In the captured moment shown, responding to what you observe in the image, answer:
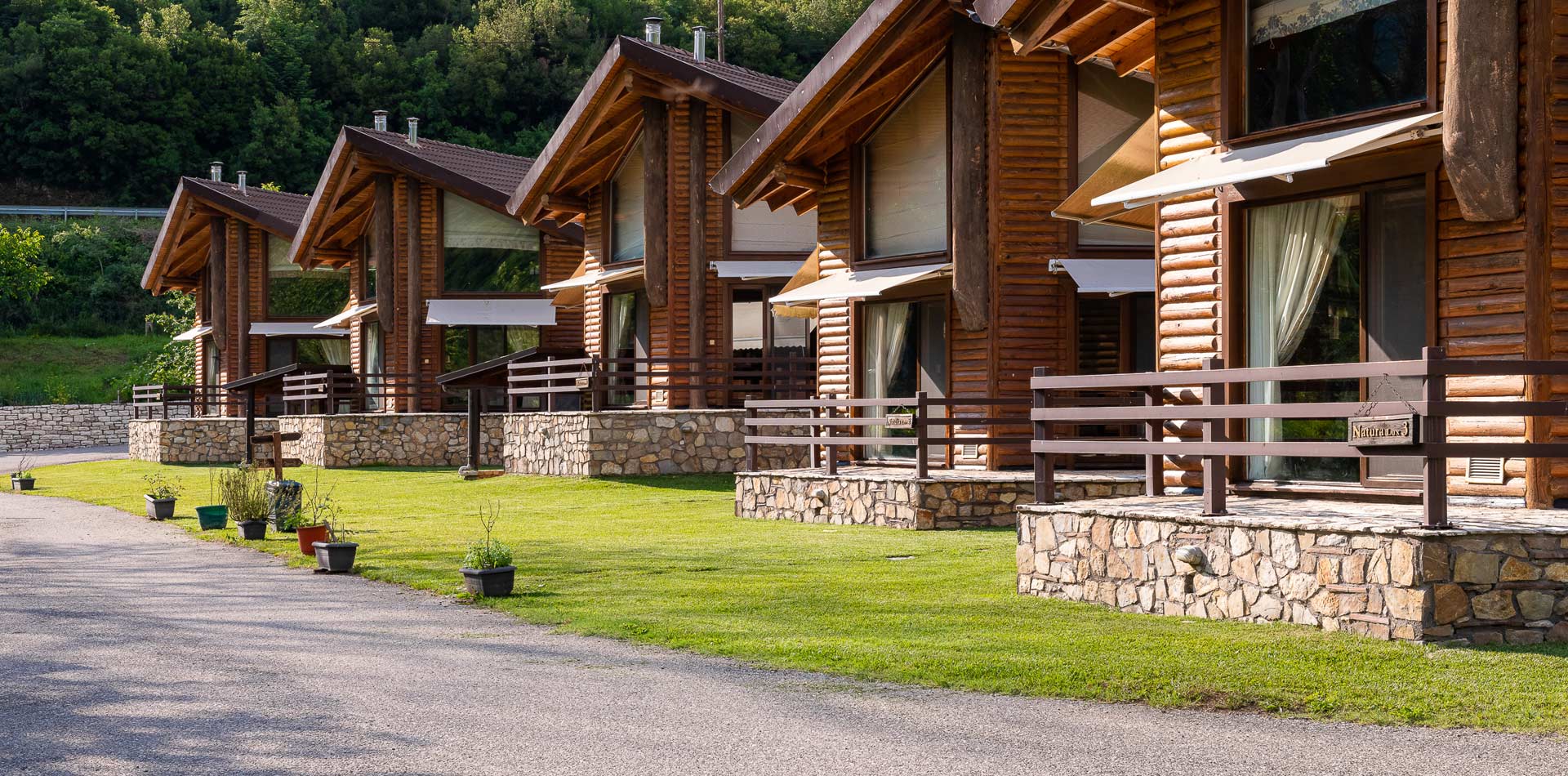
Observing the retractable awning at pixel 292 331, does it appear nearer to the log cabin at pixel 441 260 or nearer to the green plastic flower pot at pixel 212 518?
the log cabin at pixel 441 260

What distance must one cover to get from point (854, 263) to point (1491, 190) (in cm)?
961

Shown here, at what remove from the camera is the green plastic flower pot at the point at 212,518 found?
1688cm

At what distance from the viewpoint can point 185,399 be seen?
37.8m

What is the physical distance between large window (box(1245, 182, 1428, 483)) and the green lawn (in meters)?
42.4

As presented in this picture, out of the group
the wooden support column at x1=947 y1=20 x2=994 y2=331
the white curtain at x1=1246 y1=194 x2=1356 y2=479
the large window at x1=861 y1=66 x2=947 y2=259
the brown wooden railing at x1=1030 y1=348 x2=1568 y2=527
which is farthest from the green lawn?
the white curtain at x1=1246 y1=194 x2=1356 y2=479

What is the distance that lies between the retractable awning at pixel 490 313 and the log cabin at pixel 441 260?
0.02 meters

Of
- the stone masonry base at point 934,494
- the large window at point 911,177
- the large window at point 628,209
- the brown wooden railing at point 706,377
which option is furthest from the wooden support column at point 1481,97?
the large window at point 628,209

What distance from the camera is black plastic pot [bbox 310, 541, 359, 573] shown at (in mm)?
12461

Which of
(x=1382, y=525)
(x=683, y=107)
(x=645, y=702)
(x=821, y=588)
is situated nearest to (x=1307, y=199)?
(x=1382, y=525)

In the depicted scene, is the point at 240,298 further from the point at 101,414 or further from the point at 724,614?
the point at 724,614

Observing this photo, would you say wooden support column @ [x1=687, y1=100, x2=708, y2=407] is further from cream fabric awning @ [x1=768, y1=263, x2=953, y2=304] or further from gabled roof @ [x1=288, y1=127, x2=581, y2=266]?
gabled roof @ [x1=288, y1=127, x2=581, y2=266]

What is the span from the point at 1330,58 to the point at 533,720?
7474mm

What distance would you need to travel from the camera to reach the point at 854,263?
1825cm

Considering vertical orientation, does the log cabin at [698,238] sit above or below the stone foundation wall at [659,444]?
above
